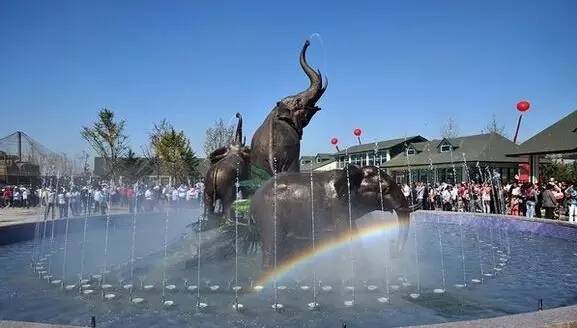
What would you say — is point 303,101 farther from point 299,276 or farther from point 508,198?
point 508,198

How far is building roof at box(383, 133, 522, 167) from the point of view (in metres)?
45.8

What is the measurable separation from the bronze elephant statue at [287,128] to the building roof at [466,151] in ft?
118

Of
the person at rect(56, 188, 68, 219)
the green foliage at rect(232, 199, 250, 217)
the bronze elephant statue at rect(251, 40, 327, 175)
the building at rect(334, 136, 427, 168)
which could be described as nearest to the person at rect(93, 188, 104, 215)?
the person at rect(56, 188, 68, 219)

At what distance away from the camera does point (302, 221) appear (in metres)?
8.74

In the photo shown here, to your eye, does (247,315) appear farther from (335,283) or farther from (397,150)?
(397,150)

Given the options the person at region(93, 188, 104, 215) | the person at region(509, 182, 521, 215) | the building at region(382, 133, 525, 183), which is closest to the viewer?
the person at region(509, 182, 521, 215)

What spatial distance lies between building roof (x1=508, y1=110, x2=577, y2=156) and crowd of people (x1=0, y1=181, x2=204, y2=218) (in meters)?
19.2

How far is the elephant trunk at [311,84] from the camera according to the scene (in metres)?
10.6

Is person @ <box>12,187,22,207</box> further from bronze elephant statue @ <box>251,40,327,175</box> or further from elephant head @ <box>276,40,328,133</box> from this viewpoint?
elephant head @ <box>276,40,328,133</box>

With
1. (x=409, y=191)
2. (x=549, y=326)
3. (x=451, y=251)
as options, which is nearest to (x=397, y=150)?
(x=409, y=191)

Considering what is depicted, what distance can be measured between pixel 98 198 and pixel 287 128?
18353mm

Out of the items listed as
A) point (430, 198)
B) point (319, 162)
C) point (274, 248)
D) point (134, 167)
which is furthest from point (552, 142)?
point (319, 162)

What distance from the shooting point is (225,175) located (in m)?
11.3

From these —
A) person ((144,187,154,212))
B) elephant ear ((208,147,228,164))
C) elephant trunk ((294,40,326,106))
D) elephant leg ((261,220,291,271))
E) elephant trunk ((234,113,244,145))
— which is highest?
elephant trunk ((294,40,326,106))
